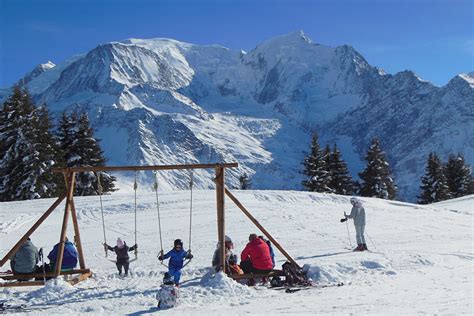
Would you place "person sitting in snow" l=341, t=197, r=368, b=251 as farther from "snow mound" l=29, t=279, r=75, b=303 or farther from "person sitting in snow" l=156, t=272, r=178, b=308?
"snow mound" l=29, t=279, r=75, b=303

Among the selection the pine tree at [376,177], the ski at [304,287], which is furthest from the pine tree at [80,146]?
the ski at [304,287]

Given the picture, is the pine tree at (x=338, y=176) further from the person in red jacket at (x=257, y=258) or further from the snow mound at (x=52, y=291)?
the snow mound at (x=52, y=291)

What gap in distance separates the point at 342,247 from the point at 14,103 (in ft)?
92.0

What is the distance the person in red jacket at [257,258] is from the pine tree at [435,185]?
42.4 meters

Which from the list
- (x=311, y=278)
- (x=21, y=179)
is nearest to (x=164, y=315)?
(x=311, y=278)

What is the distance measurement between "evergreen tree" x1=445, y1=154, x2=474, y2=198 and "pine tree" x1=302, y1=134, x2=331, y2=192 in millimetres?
15857

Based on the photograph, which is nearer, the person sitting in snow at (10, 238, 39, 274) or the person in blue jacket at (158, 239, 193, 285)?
the person in blue jacket at (158, 239, 193, 285)

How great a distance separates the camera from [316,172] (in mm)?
46750

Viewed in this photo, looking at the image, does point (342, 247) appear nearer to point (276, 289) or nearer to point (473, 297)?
point (276, 289)

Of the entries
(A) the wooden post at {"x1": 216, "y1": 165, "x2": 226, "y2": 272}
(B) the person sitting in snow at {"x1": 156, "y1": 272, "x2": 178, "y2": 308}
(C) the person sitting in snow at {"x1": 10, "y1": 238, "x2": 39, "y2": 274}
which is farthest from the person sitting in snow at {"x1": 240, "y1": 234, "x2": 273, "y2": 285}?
(C) the person sitting in snow at {"x1": 10, "y1": 238, "x2": 39, "y2": 274}

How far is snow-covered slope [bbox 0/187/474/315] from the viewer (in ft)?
34.5

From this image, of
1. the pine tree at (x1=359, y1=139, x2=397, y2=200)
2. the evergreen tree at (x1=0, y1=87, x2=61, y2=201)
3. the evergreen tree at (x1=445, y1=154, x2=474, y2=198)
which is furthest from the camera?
the evergreen tree at (x1=445, y1=154, x2=474, y2=198)

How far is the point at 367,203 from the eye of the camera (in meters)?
28.0

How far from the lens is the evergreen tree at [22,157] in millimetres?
35875
